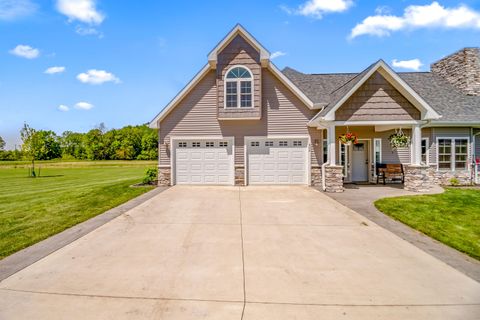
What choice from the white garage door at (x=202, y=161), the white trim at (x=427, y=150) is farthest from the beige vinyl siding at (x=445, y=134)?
the white garage door at (x=202, y=161)

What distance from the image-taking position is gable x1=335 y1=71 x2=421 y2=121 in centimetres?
1127

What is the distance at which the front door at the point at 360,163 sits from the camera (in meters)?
14.3

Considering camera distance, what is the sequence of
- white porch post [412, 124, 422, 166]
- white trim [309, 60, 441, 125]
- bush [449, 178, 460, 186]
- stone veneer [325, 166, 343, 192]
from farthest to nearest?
bush [449, 178, 460, 186], white porch post [412, 124, 422, 166], stone veneer [325, 166, 343, 192], white trim [309, 60, 441, 125]

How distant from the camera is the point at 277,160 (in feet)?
44.1

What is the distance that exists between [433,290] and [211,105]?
454 inches

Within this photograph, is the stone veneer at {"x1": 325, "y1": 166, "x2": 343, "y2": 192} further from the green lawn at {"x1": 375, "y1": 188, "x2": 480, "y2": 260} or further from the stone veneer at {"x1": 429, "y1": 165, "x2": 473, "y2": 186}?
the stone veneer at {"x1": 429, "y1": 165, "x2": 473, "y2": 186}

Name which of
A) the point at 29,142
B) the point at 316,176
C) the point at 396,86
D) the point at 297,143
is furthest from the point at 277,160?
the point at 29,142

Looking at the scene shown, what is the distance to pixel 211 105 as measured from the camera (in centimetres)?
1336

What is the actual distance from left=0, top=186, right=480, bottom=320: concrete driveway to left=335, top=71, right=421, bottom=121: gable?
239 inches

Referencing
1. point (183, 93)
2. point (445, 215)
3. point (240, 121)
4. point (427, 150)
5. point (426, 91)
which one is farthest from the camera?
point (426, 91)

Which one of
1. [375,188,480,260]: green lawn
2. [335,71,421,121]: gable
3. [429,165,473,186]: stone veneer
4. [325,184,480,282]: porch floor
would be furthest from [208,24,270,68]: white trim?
[429,165,473,186]: stone veneer

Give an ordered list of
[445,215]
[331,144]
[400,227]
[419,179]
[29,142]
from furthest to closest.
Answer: [29,142] → [331,144] → [419,179] → [445,215] → [400,227]

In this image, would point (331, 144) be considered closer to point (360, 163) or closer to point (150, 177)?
point (360, 163)

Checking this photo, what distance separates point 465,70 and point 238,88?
13813 mm
